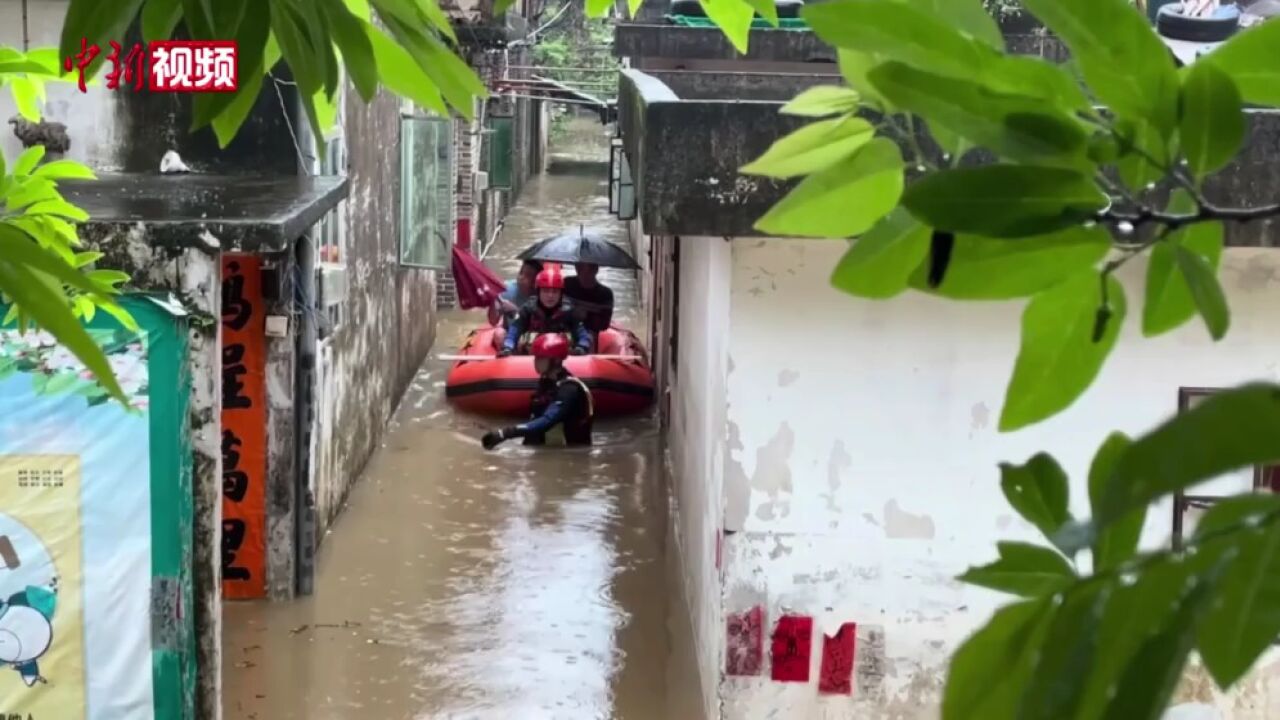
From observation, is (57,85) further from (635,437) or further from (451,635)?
(635,437)

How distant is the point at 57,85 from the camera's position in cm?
789

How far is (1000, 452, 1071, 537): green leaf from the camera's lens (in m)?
0.90

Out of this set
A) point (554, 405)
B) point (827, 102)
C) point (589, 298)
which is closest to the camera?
point (827, 102)

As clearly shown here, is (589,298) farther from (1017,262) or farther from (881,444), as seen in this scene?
(1017,262)

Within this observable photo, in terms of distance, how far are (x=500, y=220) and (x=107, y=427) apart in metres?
18.7

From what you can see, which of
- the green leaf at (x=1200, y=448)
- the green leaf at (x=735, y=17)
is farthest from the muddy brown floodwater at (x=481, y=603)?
the green leaf at (x=1200, y=448)

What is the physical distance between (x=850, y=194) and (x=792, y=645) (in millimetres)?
5089

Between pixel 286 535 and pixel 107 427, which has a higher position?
pixel 107 427

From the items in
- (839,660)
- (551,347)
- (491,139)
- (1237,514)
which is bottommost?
(839,660)

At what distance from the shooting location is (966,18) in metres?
0.91

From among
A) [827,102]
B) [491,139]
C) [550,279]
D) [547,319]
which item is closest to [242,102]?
[827,102]

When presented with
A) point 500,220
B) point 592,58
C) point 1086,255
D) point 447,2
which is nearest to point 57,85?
point 447,2

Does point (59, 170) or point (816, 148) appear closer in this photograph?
point (816, 148)

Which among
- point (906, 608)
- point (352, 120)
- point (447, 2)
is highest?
point (447, 2)
